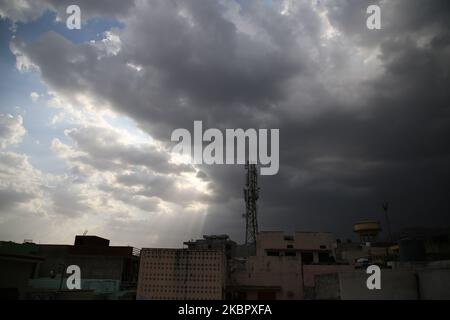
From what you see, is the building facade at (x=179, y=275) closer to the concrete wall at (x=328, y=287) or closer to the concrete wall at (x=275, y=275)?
the concrete wall at (x=328, y=287)

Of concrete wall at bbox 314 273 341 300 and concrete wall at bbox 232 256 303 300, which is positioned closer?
concrete wall at bbox 314 273 341 300

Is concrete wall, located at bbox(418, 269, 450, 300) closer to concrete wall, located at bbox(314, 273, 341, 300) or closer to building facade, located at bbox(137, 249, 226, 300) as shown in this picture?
concrete wall, located at bbox(314, 273, 341, 300)

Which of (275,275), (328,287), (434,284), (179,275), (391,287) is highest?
(275,275)

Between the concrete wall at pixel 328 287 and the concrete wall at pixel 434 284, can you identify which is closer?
the concrete wall at pixel 434 284

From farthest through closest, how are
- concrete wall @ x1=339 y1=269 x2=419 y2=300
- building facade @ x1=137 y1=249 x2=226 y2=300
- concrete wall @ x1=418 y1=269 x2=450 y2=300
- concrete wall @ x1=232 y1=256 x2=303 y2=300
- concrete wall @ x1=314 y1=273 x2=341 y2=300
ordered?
1. concrete wall @ x1=232 y1=256 x2=303 y2=300
2. concrete wall @ x1=314 y1=273 x2=341 y2=300
3. building facade @ x1=137 y1=249 x2=226 y2=300
4. concrete wall @ x1=339 y1=269 x2=419 y2=300
5. concrete wall @ x1=418 y1=269 x2=450 y2=300

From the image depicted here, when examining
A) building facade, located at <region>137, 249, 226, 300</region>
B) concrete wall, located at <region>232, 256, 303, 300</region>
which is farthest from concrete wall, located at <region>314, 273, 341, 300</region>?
building facade, located at <region>137, 249, 226, 300</region>

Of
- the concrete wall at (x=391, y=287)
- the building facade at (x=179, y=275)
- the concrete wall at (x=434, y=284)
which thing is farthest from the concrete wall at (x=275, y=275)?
the concrete wall at (x=434, y=284)

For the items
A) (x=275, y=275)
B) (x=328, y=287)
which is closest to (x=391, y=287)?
(x=328, y=287)

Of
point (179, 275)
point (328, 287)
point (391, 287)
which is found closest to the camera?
point (391, 287)

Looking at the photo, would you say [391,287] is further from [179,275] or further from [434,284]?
[179,275]

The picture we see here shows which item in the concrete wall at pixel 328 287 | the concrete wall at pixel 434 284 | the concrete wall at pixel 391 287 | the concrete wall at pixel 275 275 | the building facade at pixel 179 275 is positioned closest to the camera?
the concrete wall at pixel 434 284

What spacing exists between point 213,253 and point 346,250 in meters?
24.8

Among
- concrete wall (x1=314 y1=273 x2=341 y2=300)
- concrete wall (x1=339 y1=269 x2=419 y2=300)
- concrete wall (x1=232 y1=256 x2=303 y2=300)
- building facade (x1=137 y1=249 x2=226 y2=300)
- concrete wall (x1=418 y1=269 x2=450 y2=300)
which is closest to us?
concrete wall (x1=418 y1=269 x2=450 y2=300)
